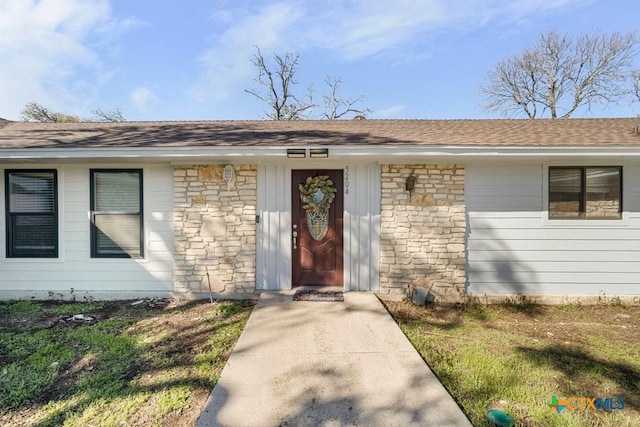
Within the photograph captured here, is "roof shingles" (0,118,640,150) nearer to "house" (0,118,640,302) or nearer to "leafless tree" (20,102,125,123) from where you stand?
"house" (0,118,640,302)

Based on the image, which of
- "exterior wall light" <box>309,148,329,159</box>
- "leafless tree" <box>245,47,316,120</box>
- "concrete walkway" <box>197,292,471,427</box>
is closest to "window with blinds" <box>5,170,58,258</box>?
"concrete walkway" <box>197,292,471,427</box>

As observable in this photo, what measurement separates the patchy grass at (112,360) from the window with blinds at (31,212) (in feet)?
2.97

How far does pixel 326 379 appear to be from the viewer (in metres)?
2.81

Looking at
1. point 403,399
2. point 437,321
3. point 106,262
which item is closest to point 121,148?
point 106,262

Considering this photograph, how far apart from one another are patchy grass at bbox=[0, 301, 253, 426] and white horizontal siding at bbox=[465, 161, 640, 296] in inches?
158

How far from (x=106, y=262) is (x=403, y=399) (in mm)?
4992

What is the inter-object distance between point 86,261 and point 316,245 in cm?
378

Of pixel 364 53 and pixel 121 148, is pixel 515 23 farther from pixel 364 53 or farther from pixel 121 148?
pixel 121 148

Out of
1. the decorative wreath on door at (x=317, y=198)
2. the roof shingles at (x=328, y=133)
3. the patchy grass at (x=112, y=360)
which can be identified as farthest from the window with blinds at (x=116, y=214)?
the decorative wreath on door at (x=317, y=198)

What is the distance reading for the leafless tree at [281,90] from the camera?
1894 cm

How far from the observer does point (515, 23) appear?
31.9ft

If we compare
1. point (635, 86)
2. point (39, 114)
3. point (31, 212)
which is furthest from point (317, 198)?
point (635, 86)

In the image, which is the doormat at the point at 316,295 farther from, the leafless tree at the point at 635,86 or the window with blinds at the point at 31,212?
the leafless tree at the point at 635,86

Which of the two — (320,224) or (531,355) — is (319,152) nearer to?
(320,224)
